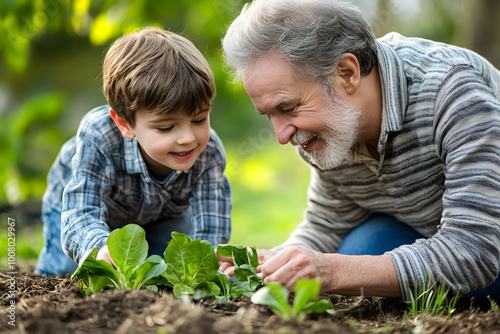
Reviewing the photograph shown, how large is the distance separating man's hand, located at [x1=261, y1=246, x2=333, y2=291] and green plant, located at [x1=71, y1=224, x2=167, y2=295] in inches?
14.5

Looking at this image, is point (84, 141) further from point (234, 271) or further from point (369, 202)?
point (369, 202)

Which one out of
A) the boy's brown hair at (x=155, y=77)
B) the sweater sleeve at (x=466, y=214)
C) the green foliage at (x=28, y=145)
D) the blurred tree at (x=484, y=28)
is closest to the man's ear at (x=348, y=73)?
the sweater sleeve at (x=466, y=214)

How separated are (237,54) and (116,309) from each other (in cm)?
118

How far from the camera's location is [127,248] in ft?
6.73

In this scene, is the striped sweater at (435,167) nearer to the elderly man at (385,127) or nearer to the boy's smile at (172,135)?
the elderly man at (385,127)

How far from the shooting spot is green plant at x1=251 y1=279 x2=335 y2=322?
1.60 metres

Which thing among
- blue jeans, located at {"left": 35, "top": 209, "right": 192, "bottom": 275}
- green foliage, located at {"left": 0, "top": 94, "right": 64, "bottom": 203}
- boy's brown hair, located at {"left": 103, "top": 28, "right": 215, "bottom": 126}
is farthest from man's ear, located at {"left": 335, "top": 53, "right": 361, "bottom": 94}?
green foliage, located at {"left": 0, "top": 94, "right": 64, "bottom": 203}

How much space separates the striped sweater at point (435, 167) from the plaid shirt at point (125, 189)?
1.58 feet

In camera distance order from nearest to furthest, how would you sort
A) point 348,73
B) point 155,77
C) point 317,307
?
point 317,307 < point 348,73 < point 155,77

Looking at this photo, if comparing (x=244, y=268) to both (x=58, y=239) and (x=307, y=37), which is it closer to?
(x=307, y=37)

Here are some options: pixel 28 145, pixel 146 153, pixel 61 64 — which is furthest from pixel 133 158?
pixel 61 64

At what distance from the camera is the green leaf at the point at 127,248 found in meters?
2.04

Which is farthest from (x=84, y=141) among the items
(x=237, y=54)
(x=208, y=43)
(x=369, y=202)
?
(x=208, y=43)

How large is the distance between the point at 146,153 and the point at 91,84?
4.09 meters
